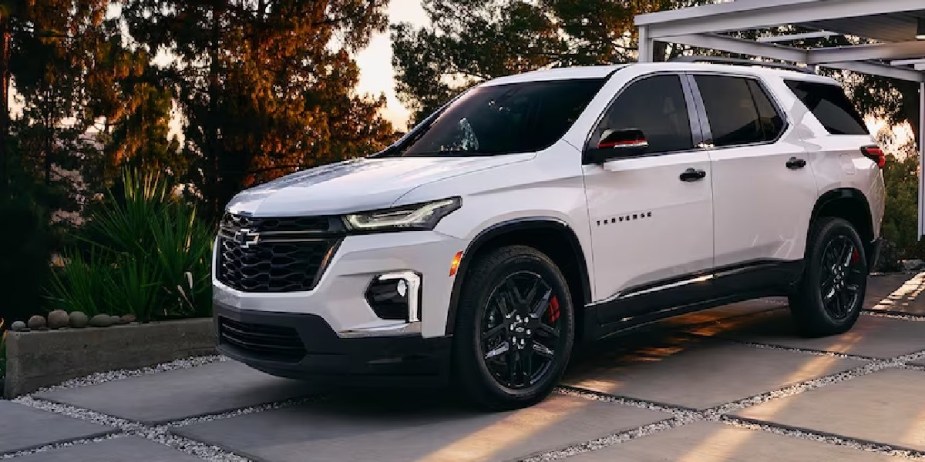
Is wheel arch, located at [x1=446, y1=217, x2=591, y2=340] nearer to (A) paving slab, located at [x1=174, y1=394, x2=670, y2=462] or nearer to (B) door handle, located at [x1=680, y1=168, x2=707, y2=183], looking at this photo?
(A) paving slab, located at [x1=174, y1=394, x2=670, y2=462]

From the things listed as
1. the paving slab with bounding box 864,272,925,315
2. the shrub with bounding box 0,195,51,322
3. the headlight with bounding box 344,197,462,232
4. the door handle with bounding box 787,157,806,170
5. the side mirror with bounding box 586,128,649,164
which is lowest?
the shrub with bounding box 0,195,51,322

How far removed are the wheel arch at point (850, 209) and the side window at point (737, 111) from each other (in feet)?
2.17

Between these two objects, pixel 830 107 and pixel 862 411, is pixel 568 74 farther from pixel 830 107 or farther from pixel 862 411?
pixel 862 411

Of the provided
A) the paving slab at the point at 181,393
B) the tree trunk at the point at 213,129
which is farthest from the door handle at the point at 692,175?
the tree trunk at the point at 213,129

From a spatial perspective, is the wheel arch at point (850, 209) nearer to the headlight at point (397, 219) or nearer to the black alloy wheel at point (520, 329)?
the black alloy wheel at point (520, 329)

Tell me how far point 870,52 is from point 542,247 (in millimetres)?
9636

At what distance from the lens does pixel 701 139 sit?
773 cm

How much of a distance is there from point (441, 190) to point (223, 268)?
148cm

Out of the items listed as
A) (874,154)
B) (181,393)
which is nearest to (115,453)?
(181,393)

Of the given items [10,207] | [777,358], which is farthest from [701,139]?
[10,207]

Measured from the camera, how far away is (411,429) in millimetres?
6238

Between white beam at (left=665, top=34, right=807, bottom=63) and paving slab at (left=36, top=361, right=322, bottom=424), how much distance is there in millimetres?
7081

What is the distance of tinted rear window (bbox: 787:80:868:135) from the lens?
8750 mm

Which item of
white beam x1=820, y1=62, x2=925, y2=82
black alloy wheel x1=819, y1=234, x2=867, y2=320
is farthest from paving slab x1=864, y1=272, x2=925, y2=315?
white beam x1=820, y1=62, x2=925, y2=82
